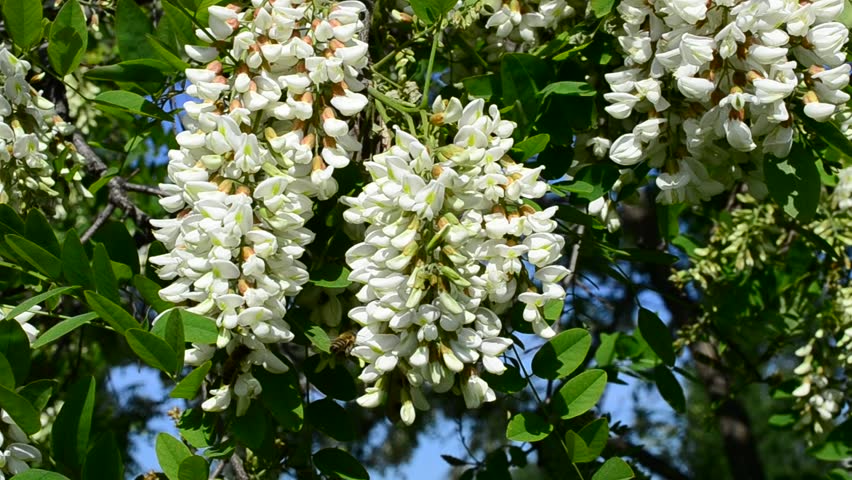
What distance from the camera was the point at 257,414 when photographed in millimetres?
1293

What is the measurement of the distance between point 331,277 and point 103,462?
37 centimetres

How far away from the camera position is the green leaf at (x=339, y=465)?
1401mm

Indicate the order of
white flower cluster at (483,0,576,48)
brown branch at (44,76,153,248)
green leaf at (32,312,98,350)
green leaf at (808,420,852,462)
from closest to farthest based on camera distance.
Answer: green leaf at (32,312,98,350) → white flower cluster at (483,0,576,48) → brown branch at (44,76,153,248) → green leaf at (808,420,852,462)

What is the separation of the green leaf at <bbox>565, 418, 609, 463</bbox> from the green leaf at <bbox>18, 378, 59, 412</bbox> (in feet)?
2.30

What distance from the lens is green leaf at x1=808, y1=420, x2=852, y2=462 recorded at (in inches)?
84.4

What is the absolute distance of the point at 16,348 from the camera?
4.44ft

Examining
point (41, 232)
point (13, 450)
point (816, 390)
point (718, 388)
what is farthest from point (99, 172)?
point (718, 388)

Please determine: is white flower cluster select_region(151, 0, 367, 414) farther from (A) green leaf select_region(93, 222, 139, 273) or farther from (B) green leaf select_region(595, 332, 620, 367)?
(B) green leaf select_region(595, 332, 620, 367)

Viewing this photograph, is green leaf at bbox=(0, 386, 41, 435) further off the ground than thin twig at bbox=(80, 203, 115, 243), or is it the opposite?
green leaf at bbox=(0, 386, 41, 435)

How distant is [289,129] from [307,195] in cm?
9

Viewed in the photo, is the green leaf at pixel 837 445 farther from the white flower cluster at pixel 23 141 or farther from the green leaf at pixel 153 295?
the white flower cluster at pixel 23 141

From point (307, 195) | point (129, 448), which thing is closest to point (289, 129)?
point (307, 195)

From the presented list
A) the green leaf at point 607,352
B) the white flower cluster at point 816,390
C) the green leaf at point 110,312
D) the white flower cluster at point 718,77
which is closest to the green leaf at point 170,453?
the green leaf at point 110,312

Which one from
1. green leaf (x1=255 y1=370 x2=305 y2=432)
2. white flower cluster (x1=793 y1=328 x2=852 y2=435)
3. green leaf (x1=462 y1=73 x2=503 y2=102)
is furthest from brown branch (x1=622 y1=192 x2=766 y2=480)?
green leaf (x1=255 y1=370 x2=305 y2=432)
